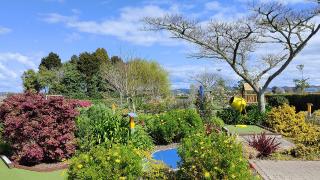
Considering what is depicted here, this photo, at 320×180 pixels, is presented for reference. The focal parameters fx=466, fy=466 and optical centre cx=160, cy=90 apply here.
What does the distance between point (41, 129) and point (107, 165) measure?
5.31 metres

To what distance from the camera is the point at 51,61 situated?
63.8 m

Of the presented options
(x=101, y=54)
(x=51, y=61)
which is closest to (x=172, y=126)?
(x=101, y=54)

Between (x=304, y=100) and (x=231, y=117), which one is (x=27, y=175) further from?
(x=304, y=100)

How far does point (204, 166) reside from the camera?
699cm

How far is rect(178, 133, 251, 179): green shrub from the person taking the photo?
6895mm

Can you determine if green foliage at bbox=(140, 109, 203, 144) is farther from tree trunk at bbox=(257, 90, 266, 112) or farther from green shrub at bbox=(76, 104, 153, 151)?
tree trunk at bbox=(257, 90, 266, 112)

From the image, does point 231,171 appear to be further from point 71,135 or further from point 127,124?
point 127,124

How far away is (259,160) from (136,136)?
3.72 metres

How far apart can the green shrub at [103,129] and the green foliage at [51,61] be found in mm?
51120

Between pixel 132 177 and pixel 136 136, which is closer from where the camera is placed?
pixel 132 177

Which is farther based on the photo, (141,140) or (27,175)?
(141,140)

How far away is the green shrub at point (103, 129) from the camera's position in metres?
12.2

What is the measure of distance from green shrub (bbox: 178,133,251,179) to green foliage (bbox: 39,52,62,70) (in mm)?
57651

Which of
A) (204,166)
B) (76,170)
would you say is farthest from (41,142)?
(204,166)
